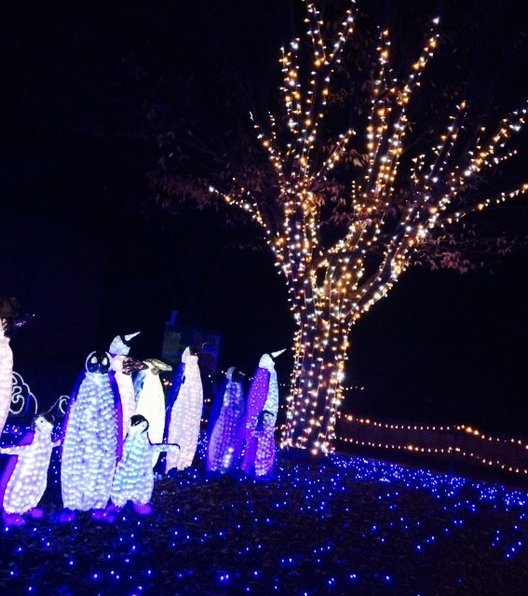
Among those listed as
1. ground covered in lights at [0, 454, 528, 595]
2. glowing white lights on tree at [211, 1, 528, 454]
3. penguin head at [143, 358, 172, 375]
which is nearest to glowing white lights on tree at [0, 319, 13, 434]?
ground covered in lights at [0, 454, 528, 595]

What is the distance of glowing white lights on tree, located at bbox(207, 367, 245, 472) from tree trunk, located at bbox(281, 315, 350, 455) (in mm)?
2051

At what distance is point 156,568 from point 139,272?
71.9 feet

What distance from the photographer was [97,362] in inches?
230

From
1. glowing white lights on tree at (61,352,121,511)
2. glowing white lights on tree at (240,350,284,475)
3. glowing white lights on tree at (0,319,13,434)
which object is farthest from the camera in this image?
glowing white lights on tree at (240,350,284,475)

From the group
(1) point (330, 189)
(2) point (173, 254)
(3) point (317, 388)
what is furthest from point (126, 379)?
(2) point (173, 254)

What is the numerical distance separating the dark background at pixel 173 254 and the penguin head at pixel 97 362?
4.91 metres

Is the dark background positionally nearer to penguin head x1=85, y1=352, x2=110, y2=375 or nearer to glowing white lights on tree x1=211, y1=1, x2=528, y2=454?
glowing white lights on tree x1=211, y1=1, x2=528, y2=454

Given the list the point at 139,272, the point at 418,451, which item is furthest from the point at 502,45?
the point at 139,272

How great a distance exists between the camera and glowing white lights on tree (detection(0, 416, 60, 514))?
549 centimetres

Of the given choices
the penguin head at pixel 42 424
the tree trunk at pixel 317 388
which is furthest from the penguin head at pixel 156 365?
the tree trunk at pixel 317 388

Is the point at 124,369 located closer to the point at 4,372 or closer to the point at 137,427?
the point at 137,427

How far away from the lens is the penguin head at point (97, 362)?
5.83 m

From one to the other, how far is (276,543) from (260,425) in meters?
2.39

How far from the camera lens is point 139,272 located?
86.0 feet
